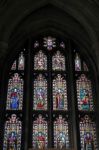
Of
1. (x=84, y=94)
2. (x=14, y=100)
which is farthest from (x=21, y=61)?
(x=84, y=94)

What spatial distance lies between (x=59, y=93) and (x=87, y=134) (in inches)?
66.9

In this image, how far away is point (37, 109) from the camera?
12.4 meters

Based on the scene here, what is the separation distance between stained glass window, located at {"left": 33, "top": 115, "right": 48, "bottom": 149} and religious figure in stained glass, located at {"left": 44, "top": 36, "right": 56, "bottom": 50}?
2864mm

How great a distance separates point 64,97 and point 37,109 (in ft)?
3.40

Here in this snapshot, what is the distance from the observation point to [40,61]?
44.4ft

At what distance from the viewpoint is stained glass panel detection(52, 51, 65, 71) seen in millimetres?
13438

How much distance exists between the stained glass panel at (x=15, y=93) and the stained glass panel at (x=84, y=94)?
6.35 feet

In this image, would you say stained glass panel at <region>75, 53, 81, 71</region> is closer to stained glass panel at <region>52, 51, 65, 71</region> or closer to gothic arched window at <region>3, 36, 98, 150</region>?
gothic arched window at <region>3, 36, 98, 150</region>

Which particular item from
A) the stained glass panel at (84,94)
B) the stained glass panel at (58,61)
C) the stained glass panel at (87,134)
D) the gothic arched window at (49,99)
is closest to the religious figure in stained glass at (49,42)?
the gothic arched window at (49,99)

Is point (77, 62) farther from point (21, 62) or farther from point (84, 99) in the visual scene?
point (21, 62)

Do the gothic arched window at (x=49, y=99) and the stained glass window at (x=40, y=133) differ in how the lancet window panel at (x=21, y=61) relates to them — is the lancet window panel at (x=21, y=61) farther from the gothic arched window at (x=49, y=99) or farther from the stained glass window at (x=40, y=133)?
the stained glass window at (x=40, y=133)

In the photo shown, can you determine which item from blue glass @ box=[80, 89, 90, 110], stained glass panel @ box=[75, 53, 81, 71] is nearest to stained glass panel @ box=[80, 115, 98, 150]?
blue glass @ box=[80, 89, 90, 110]

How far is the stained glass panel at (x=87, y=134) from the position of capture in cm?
1190

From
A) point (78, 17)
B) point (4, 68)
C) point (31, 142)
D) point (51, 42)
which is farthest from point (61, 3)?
point (31, 142)
